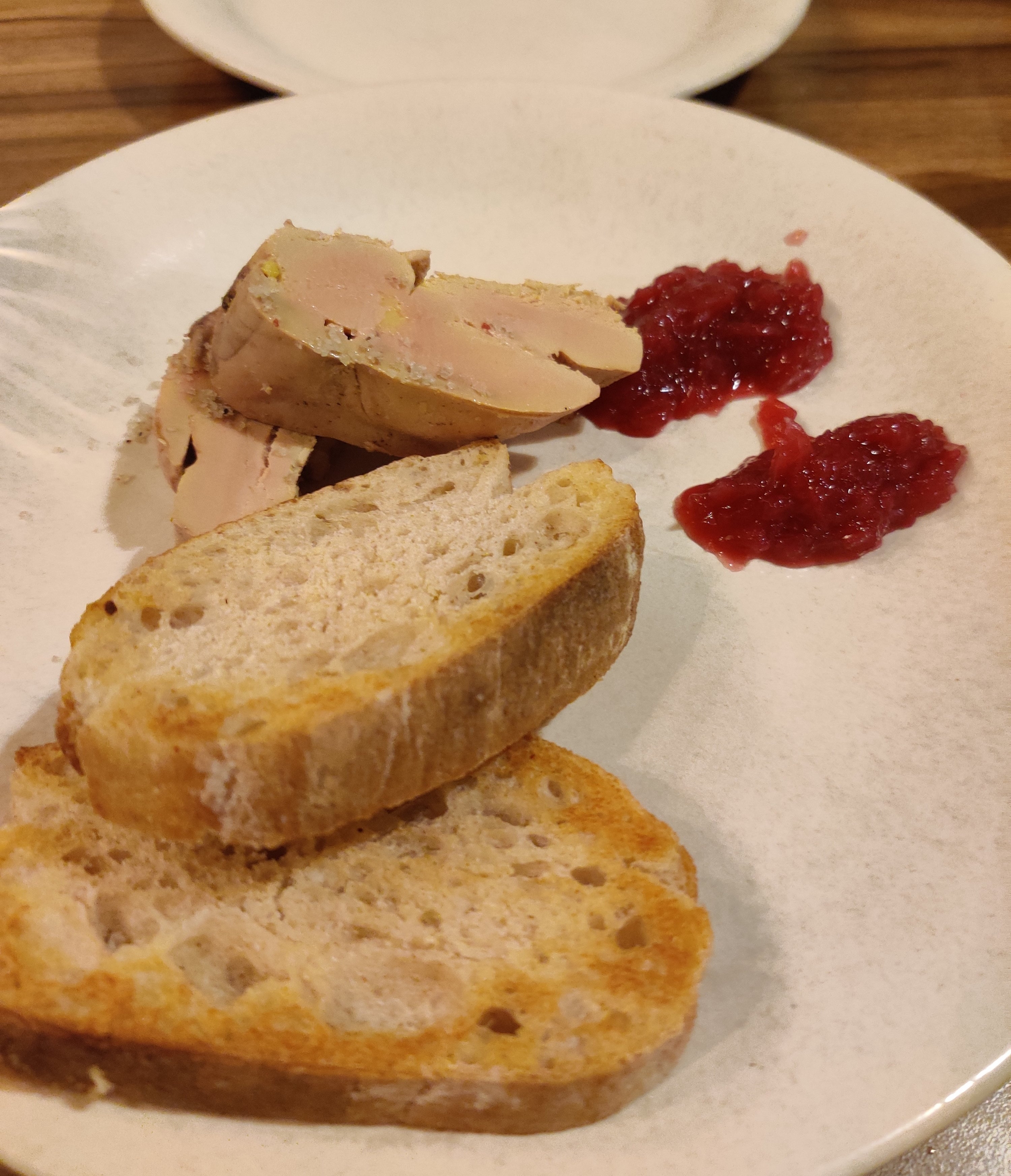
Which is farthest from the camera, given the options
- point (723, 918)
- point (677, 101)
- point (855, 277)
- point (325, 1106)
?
point (677, 101)

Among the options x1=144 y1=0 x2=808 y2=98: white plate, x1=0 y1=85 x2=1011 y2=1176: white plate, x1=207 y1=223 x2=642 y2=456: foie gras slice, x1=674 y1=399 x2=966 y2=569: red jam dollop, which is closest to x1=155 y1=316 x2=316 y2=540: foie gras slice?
x1=207 y1=223 x2=642 y2=456: foie gras slice

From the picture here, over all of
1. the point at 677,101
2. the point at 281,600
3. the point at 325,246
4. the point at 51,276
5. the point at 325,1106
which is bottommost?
the point at 325,1106

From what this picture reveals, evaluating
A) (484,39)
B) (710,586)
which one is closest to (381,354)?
(710,586)

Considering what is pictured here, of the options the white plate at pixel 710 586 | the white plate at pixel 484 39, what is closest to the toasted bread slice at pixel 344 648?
the white plate at pixel 710 586

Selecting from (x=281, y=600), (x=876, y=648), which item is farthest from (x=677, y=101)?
(x=281, y=600)

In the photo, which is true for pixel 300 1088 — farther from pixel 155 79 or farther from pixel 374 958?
pixel 155 79

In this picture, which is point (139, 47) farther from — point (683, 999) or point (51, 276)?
point (683, 999)
